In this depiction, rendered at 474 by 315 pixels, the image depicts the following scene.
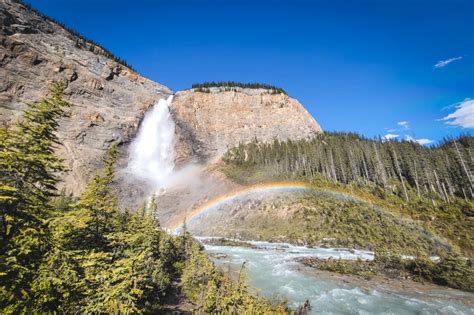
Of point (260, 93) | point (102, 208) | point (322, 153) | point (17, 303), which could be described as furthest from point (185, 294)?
point (260, 93)

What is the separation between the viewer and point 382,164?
7656 centimetres

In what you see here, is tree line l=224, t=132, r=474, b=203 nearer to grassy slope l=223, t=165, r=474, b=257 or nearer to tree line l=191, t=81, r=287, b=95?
grassy slope l=223, t=165, r=474, b=257

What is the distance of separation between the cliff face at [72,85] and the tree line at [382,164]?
45201 mm

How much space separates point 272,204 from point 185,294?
43.9 metres

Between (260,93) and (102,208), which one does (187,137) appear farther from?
(102,208)

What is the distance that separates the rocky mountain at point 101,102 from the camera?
75.7 metres

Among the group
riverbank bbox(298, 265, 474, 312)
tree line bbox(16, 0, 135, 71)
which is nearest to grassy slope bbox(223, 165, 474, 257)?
riverbank bbox(298, 265, 474, 312)

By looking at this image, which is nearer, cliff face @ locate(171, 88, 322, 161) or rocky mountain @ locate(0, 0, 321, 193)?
rocky mountain @ locate(0, 0, 321, 193)

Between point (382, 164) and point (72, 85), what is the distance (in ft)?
350

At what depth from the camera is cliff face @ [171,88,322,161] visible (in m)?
106

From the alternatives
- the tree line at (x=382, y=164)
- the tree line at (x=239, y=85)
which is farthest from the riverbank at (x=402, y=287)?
the tree line at (x=239, y=85)

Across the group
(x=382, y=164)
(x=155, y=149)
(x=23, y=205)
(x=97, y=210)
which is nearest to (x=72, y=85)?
(x=155, y=149)

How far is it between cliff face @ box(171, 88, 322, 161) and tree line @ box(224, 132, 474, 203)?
14.6 meters

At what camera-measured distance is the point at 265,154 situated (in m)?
94.8
